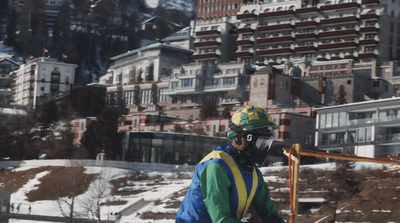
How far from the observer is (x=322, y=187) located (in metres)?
77.2

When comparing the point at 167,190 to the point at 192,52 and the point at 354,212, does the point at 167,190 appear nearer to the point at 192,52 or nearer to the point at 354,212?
the point at 354,212

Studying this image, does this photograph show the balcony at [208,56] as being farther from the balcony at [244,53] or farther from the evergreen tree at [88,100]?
the evergreen tree at [88,100]

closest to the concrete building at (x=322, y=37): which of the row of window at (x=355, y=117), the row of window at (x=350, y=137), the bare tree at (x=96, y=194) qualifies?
the row of window at (x=355, y=117)

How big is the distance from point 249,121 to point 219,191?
0.64 meters

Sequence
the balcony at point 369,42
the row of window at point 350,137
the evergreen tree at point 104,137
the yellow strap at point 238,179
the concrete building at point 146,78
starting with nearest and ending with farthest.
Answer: the yellow strap at point 238,179 → the row of window at point 350,137 → the evergreen tree at point 104,137 → the balcony at point 369,42 → the concrete building at point 146,78

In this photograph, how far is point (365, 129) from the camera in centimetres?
10319

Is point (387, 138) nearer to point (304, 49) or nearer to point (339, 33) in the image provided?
point (339, 33)

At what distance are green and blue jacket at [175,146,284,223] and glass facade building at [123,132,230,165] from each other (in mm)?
105354

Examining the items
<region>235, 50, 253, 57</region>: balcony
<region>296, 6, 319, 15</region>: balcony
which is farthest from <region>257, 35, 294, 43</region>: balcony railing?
<region>296, 6, 319, 15</region>: balcony

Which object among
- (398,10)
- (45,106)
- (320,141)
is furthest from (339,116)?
(45,106)

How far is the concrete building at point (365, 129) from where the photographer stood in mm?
100562

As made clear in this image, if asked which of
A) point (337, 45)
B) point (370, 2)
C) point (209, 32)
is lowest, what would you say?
point (337, 45)

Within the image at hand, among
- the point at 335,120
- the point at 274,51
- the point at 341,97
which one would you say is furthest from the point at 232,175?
the point at 274,51

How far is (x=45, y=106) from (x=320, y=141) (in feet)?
212
